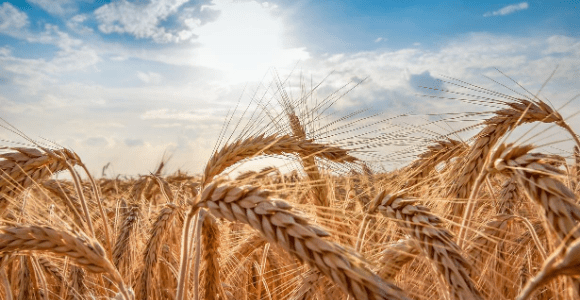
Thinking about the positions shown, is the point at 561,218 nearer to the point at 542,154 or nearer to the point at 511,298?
the point at 542,154

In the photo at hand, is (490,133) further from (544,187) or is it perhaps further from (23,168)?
(23,168)

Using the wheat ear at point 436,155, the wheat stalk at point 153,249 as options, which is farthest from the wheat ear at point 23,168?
the wheat ear at point 436,155

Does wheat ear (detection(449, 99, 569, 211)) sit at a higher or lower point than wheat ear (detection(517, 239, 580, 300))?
higher

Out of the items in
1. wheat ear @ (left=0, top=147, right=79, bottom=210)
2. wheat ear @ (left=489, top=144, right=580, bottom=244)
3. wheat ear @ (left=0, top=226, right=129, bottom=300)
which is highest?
wheat ear @ (left=0, top=147, right=79, bottom=210)

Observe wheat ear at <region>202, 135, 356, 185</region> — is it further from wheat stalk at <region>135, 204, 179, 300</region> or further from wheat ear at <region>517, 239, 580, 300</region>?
wheat ear at <region>517, 239, 580, 300</region>

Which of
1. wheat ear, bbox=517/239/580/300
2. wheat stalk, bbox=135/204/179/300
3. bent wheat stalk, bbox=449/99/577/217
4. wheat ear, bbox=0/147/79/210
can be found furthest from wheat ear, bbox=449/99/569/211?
wheat ear, bbox=0/147/79/210

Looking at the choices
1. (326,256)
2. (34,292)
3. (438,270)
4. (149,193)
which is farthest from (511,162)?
(149,193)
